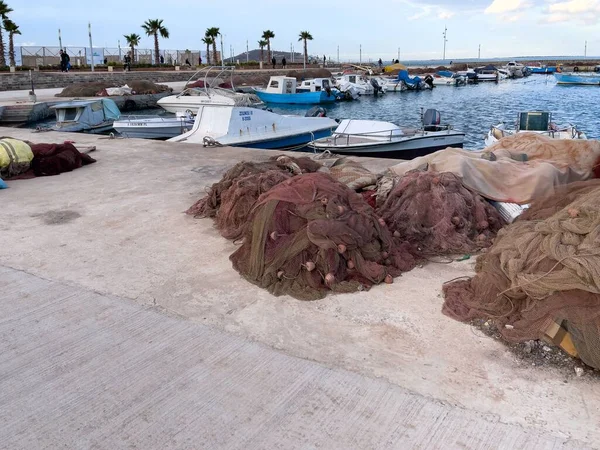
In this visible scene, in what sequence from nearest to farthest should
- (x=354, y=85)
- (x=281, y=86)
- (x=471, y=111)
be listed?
1. (x=281, y=86)
2. (x=471, y=111)
3. (x=354, y=85)

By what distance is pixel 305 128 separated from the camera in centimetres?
1567

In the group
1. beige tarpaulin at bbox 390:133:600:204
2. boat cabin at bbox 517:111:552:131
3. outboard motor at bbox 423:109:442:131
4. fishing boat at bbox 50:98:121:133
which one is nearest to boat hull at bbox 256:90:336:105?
fishing boat at bbox 50:98:121:133

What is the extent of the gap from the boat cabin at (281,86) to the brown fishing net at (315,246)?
31.5 meters

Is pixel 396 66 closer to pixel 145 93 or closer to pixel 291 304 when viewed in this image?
pixel 145 93

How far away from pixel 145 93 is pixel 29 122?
46.2 ft

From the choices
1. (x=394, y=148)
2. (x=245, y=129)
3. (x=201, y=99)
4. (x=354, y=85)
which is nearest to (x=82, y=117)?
(x=201, y=99)

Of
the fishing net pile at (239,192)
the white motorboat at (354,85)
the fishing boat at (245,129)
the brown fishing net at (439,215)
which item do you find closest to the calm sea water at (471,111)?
the white motorboat at (354,85)

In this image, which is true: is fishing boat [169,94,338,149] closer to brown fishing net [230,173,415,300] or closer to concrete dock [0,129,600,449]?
brown fishing net [230,173,415,300]

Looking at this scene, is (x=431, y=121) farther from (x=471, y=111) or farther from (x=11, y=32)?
(x=11, y=32)

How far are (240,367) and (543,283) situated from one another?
1969 mm

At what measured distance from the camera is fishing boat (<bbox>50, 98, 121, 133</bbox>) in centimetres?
1867

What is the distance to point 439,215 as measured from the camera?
5090 mm

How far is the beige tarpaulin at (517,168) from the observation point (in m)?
5.78

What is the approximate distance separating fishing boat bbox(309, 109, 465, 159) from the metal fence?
133 feet
